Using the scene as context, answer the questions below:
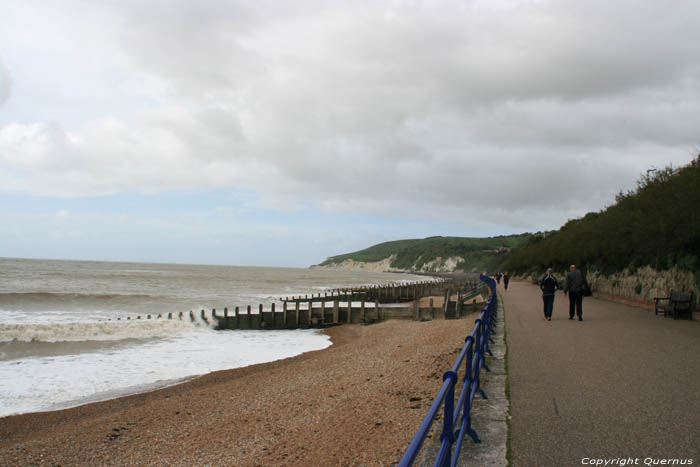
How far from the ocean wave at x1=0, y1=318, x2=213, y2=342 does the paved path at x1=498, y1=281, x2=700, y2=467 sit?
1639cm

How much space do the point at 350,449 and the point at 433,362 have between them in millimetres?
4482

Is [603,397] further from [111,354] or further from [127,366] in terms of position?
[111,354]

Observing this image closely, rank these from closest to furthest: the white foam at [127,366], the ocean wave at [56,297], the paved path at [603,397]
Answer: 1. the paved path at [603,397]
2. the white foam at [127,366]
3. the ocean wave at [56,297]

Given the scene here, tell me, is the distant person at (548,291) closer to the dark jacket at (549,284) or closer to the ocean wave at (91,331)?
the dark jacket at (549,284)

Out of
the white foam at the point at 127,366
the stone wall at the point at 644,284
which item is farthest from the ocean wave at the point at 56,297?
the stone wall at the point at 644,284

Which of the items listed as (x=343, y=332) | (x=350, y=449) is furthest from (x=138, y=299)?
(x=350, y=449)

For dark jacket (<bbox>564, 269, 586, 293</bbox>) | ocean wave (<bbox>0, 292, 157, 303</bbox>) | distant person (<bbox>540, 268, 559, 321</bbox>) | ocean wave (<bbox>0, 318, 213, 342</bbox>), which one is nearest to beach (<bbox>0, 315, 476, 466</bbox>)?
distant person (<bbox>540, 268, 559, 321</bbox>)

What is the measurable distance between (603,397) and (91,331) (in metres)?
20.6

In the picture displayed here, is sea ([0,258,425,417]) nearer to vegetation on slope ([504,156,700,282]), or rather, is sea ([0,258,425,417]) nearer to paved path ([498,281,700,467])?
paved path ([498,281,700,467])

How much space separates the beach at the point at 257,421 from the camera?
19.6 feet

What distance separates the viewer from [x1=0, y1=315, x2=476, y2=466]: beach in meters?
5.97

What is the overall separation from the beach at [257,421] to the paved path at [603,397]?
4.85 feet

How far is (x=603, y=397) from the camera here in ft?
18.1

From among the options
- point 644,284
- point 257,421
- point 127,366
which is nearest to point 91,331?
point 127,366
